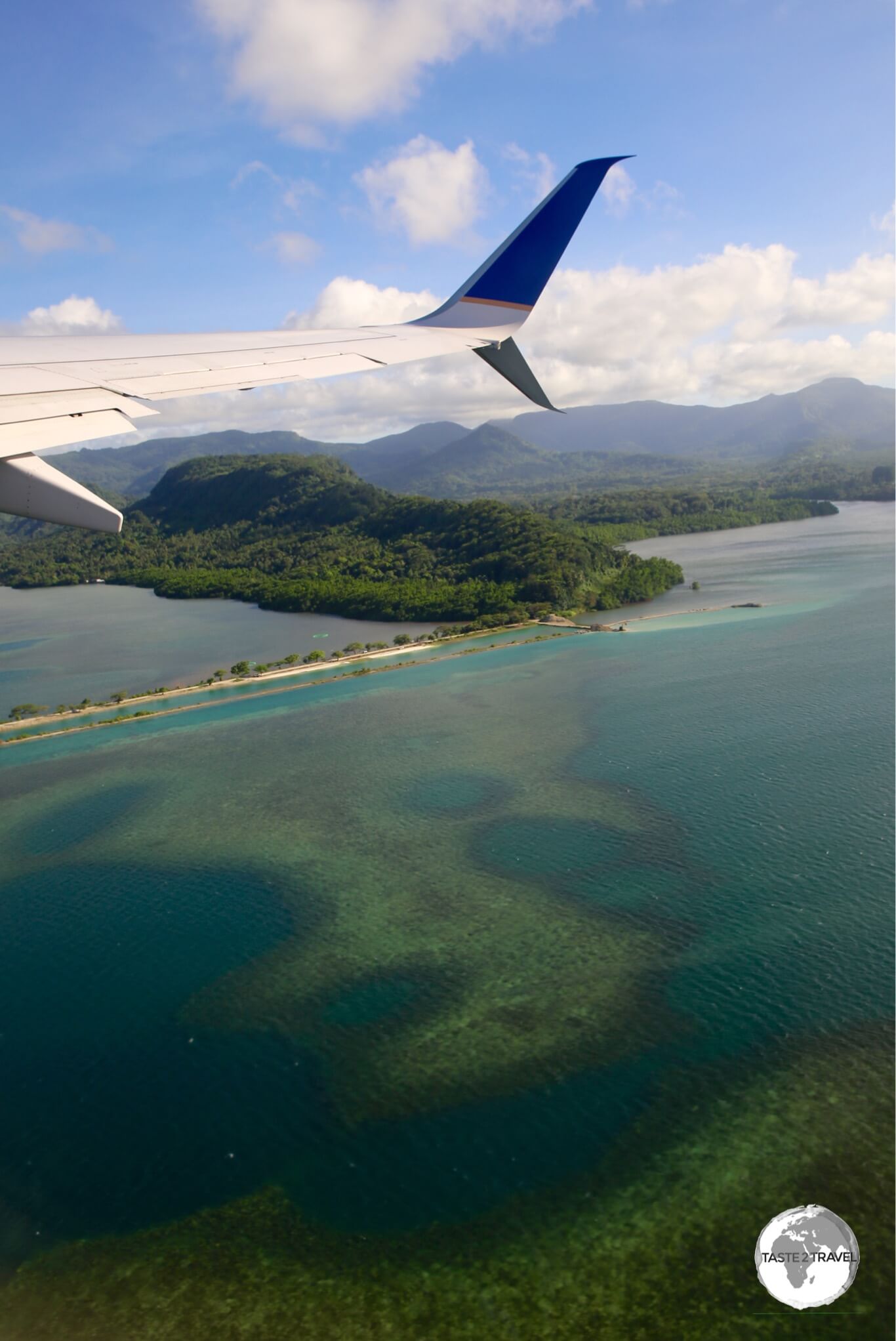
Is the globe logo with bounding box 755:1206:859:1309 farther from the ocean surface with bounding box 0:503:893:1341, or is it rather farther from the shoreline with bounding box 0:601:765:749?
the shoreline with bounding box 0:601:765:749

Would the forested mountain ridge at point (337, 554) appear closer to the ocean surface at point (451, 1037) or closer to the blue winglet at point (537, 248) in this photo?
the ocean surface at point (451, 1037)

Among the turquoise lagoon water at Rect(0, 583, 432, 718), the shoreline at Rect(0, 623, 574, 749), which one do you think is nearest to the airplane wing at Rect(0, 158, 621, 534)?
the shoreline at Rect(0, 623, 574, 749)

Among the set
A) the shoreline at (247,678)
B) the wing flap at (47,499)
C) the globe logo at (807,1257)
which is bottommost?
the globe logo at (807,1257)

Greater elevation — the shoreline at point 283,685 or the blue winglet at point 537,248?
the blue winglet at point 537,248

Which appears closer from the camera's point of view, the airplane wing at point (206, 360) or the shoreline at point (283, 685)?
the airplane wing at point (206, 360)

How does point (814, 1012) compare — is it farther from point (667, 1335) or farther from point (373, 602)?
point (373, 602)

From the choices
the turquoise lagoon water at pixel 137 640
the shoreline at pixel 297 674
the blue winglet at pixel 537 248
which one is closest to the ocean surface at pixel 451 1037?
the shoreline at pixel 297 674

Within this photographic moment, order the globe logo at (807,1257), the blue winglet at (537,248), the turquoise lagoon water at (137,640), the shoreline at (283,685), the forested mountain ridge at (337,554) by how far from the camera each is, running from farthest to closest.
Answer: the forested mountain ridge at (337,554), the turquoise lagoon water at (137,640), the shoreline at (283,685), the globe logo at (807,1257), the blue winglet at (537,248)

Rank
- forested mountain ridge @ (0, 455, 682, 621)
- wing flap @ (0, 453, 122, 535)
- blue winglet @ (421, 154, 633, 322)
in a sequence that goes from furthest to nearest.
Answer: forested mountain ridge @ (0, 455, 682, 621) < blue winglet @ (421, 154, 633, 322) < wing flap @ (0, 453, 122, 535)
